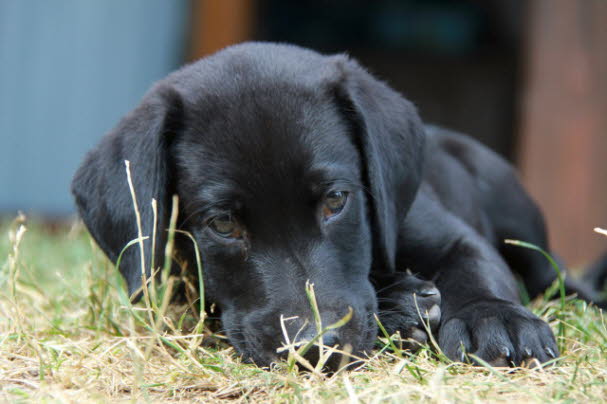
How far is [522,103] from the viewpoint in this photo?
669 centimetres

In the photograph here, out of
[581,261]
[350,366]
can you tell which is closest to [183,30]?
[581,261]

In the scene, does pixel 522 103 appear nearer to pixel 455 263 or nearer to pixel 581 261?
pixel 581 261

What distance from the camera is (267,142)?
2543 mm

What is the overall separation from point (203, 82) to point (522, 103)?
4502 mm

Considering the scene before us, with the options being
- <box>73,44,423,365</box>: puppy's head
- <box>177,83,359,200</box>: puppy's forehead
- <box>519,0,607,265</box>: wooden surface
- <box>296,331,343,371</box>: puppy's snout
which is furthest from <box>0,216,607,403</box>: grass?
<box>519,0,607,265</box>: wooden surface

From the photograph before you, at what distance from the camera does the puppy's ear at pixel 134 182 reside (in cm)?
270

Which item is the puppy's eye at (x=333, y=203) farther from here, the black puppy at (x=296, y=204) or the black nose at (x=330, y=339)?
the black nose at (x=330, y=339)

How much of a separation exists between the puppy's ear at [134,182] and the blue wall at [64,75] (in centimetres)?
452

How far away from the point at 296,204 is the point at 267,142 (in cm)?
23

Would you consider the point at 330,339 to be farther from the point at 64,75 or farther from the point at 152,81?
the point at 64,75

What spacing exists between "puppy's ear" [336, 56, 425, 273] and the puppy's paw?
A: 98 millimetres

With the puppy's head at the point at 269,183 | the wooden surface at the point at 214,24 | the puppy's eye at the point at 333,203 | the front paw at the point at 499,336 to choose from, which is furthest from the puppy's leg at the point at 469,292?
the wooden surface at the point at 214,24

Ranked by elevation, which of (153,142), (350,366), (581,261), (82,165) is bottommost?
(581,261)

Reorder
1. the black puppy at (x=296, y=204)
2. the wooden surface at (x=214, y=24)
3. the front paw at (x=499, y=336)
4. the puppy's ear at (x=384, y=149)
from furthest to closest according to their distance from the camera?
the wooden surface at (x=214, y=24)
the puppy's ear at (x=384, y=149)
the black puppy at (x=296, y=204)
the front paw at (x=499, y=336)
